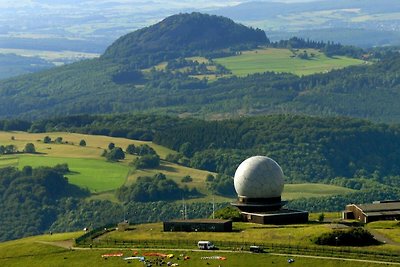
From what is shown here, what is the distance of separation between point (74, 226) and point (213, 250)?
278 ft

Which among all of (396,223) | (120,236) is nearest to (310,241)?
(396,223)

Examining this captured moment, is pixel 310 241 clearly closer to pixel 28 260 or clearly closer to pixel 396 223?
pixel 396 223

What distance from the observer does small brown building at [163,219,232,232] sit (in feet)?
407

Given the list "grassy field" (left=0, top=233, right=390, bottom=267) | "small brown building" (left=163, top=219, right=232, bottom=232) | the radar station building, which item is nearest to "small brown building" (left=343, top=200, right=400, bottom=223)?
the radar station building

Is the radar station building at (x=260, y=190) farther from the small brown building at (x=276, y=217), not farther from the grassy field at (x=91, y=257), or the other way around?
the grassy field at (x=91, y=257)

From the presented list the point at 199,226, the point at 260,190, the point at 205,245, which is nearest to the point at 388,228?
the point at 260,190

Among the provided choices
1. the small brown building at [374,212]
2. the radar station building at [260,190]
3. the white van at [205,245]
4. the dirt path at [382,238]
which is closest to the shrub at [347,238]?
the dirt path at [382,238]

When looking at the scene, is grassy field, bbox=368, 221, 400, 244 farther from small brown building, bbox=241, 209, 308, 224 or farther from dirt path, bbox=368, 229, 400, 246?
small brown building, bbox=241, 209, 308, 224

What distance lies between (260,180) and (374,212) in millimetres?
11031

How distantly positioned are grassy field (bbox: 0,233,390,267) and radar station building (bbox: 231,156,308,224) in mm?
15702

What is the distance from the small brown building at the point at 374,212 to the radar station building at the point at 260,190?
4.91 m

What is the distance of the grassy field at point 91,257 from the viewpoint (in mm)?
110375

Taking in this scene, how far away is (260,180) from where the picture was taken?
130 meters

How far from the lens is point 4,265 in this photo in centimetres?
11831
